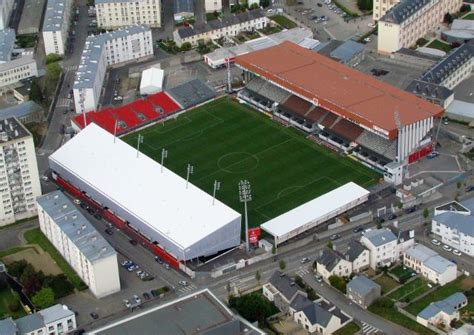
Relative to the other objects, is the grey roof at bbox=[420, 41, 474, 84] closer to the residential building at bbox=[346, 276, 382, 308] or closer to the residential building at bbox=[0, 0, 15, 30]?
the residential building at bbox=[346, 276, 382, 308]

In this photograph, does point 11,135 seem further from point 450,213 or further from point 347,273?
point 450,213

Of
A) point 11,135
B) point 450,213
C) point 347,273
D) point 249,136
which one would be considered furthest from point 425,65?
point 11,135

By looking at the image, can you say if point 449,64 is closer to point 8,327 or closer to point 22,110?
point 22,110

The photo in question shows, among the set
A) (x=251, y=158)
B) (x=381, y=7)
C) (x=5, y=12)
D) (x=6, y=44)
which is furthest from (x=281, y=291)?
(x=5, y=12)

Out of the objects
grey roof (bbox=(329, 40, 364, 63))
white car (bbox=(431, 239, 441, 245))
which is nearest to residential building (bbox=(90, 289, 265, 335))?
white car (bbox=(431, 239, 441, 245))

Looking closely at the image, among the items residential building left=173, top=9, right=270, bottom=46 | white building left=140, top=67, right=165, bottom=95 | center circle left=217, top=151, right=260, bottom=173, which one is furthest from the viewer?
residential building left=173, top=9, right=270, bottom=46
